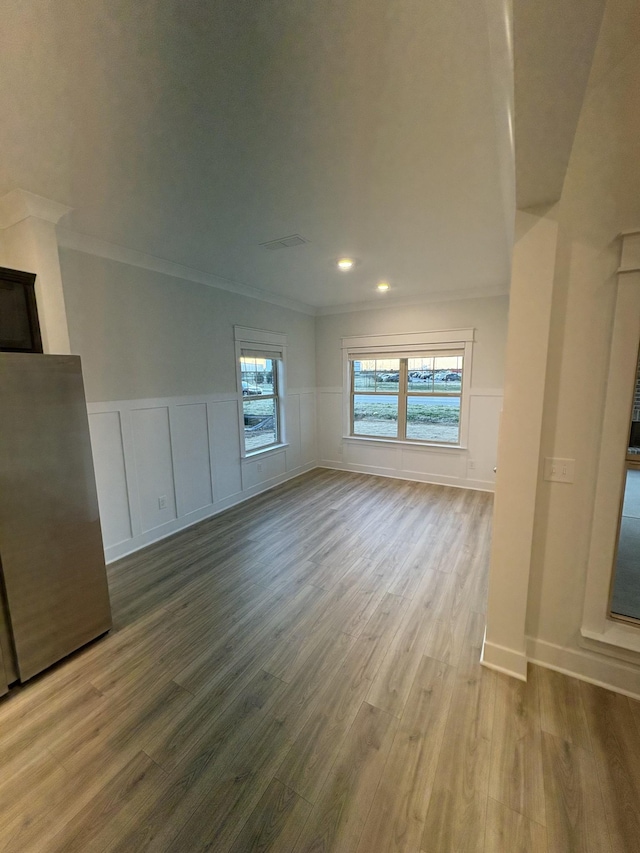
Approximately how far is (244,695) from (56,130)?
286 cm

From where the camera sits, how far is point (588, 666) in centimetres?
176

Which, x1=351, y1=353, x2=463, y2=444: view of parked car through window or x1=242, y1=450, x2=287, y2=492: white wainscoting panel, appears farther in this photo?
x1=351, y1=353, x2=463, y2=444: view of parked car through window

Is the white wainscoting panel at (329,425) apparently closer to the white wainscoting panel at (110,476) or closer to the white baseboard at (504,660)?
the white wainscoting panel at (110,476)

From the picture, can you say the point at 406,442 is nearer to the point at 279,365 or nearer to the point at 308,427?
the point at 308,427

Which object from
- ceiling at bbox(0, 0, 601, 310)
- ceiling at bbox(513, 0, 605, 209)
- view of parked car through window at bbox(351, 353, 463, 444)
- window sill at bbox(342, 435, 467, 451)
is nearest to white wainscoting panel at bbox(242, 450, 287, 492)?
window sill at bbox(342, 435, 467, 451)

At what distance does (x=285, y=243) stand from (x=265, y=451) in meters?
2.79

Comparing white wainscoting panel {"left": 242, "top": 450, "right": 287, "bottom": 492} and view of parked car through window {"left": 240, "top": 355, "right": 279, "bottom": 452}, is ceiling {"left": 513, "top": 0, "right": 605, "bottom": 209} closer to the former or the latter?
view of parked car through window {"left": 240, "top": 355, "right": 279, "bottom": 452}

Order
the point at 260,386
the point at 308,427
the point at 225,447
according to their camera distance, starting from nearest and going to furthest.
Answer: the point at 225,447, the point at 260,386, the point at 308,427

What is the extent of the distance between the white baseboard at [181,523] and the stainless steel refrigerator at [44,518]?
106 cm

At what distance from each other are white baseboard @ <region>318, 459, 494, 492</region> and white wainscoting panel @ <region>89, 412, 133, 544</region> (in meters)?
3.50

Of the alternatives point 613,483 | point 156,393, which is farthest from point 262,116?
point 156,393

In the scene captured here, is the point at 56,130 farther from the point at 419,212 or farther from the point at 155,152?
the point at 419,212

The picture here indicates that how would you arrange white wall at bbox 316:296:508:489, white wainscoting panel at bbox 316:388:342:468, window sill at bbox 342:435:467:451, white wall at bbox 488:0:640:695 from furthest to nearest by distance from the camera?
white wainscoting panel at bbox 316:388:342:468, window sill at bbox 342:435:467:451, white wall at bbox 316:296:508:489, white wall at bbox 488:0:640:695

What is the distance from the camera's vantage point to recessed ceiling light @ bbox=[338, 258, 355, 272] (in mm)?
3261
